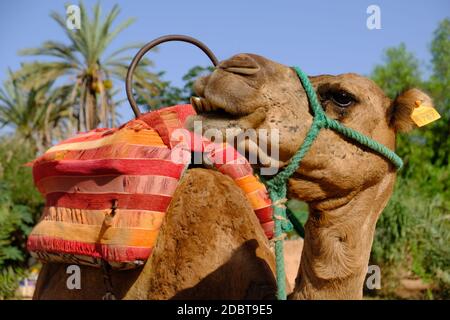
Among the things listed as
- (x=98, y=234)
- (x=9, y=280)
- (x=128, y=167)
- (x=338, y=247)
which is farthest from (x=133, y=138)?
(x=9, y=280)

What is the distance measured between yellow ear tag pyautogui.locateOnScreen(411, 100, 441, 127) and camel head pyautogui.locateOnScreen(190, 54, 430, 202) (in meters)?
0.02

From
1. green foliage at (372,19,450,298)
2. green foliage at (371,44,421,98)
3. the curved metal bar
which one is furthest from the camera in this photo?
green foliage at (371,44,421,98)

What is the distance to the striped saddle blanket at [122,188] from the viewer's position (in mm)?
3260

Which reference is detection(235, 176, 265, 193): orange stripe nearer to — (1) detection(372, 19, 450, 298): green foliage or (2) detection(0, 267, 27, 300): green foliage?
(1) detection(372, 19, 450, 298): green foliage

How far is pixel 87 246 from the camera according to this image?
11.2 ft

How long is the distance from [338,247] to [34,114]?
84.7ft

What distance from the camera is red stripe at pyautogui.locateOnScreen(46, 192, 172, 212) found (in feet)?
10.7

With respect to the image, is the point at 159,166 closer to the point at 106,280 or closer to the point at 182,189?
the point at 182,189

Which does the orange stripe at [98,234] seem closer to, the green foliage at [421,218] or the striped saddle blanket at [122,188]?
the striped saddle blanket at [122,188]

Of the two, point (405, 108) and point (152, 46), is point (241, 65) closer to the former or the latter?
point (405, 108)

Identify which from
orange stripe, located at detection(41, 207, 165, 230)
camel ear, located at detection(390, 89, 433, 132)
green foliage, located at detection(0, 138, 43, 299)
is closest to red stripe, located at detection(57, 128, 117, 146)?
orange stripe, located at detection(41, 207, 165, 230)

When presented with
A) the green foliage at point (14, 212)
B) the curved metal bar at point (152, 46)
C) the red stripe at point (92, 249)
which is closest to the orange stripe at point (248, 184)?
the red stripe at point (92, 249)

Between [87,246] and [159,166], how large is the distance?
23.8 inches

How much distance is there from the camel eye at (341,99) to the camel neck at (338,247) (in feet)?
1.19
